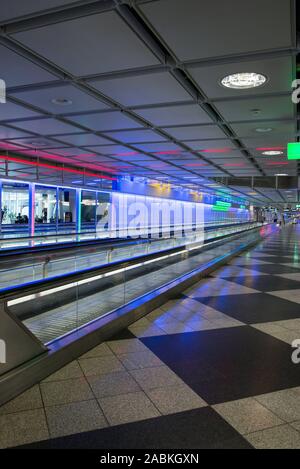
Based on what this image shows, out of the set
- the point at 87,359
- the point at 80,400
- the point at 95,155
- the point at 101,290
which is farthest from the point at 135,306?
the point at 95,155

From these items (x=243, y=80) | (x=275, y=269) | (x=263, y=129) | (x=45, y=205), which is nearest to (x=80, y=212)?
(x=45, y=205)

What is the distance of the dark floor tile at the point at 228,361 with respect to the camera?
3098 mm

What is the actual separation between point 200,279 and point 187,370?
5006 mm

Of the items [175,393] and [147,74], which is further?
[147,74]

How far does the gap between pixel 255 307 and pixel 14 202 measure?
1323cm

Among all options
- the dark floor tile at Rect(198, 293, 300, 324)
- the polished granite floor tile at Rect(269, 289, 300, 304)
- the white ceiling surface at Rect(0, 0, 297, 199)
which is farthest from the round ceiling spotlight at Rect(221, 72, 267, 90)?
the polished granite floor tile at Rect(269, 289, 300, 304)

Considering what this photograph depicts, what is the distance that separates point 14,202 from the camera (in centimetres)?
1625

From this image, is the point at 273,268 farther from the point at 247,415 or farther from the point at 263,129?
the point at 247,415

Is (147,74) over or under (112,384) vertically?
over

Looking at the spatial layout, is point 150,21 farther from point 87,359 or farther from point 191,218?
point 191,218

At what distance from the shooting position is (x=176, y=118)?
23.8 feet

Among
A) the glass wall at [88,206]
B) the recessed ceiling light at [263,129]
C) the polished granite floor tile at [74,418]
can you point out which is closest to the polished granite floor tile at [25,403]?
the polished granite floor tile at [74,418]

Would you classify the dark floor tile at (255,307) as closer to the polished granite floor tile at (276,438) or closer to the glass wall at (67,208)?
the polished granite floor tile at (276,438)

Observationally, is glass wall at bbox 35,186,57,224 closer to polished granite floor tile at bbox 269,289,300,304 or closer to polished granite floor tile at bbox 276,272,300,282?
polished granite floor tile at bbox 276,272,300,282
